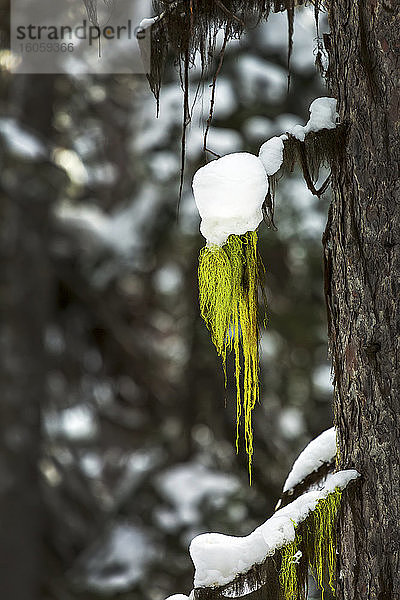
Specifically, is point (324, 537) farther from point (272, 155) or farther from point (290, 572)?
point (272, 155)

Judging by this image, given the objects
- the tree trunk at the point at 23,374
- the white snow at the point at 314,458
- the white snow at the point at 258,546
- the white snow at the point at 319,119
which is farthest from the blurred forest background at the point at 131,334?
the white snow at the point at 258,546

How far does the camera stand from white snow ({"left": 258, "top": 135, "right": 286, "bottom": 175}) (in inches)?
84.1

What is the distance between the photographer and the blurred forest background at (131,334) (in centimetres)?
784

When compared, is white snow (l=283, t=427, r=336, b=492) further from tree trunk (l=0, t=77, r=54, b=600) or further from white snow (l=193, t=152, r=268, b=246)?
tree trunk (l=0, t=77, r=54, b=600)

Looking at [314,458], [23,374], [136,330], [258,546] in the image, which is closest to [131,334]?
[136,330]

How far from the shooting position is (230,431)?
8.94 metres

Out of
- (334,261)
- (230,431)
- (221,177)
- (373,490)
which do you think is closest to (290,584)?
(373,490)

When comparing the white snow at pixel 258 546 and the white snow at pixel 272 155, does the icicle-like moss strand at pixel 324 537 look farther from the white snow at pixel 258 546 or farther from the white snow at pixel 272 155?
the white snow at pixel 272 155

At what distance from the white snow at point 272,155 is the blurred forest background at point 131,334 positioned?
16.9ft

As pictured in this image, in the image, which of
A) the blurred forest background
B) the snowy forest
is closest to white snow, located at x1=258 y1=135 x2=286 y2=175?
the snowy forest

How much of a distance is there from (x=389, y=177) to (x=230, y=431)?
7013 mm

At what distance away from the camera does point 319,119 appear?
7.32 ft

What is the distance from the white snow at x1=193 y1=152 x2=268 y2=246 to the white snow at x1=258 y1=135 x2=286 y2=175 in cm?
3

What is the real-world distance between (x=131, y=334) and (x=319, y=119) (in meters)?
8.06
